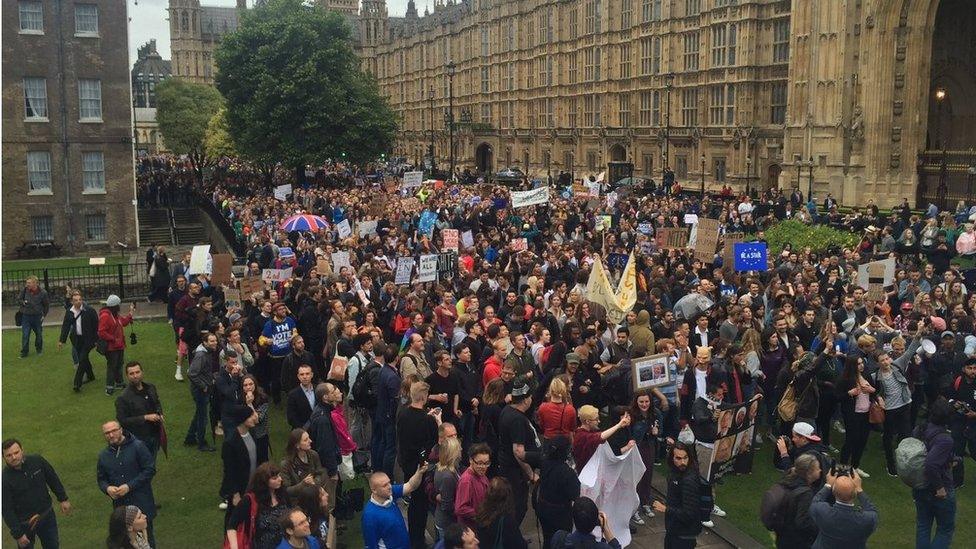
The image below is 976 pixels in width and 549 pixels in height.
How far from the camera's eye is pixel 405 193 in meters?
35.9

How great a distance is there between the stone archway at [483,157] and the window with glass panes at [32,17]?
50.7m

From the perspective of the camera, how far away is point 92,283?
83.8ft

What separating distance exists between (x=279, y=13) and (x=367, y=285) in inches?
1553

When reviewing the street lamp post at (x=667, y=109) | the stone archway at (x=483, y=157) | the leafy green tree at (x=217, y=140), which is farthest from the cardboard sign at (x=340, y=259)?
the stone archway at (x=483, y=157)

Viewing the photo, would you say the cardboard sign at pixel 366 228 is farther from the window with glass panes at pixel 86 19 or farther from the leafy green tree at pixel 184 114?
the leafy green tree at pixel 184 114

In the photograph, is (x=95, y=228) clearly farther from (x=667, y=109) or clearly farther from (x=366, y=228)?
(x=667, y=109)

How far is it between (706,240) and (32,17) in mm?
25701

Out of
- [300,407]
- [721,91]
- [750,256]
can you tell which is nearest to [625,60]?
[721,91]

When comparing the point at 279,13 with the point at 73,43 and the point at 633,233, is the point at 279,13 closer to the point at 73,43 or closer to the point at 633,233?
the point at 73,43

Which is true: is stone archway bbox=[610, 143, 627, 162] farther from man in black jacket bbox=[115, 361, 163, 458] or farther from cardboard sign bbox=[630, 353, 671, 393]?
man in black jacket bbox=[115, 361, 163, 458]

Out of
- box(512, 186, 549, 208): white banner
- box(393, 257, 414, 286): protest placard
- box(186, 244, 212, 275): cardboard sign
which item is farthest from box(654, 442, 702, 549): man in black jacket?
box(512, 186, 549, 208): white banner

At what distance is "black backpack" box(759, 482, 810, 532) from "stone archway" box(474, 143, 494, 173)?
241 ft

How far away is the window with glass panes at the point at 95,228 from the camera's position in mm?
33688

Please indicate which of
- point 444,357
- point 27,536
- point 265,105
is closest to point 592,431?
point 444,357
